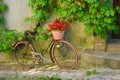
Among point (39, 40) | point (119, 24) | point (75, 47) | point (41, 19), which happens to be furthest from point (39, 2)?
point (119, 24)

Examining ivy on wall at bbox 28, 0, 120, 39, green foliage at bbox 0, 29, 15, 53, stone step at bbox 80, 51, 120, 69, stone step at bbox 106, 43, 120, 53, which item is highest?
ivy on wall at bbox 28, 0, 120, 39

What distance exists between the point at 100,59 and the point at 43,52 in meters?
1.52

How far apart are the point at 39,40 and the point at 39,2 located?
97 cm

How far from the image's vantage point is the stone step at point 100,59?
697 cm

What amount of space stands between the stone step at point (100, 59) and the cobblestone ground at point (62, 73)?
0.41 ft

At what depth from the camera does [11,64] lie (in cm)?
787

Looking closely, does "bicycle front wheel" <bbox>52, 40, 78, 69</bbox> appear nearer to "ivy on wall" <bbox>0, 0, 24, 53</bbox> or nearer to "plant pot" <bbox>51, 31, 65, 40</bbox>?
"plant pot" <bbox>51, 31, 65, 40</bbox>

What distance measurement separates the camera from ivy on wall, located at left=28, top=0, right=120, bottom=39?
698cm

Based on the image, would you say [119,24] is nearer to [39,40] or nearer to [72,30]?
[72,30]

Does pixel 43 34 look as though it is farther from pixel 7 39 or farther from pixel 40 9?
pixel 7 39

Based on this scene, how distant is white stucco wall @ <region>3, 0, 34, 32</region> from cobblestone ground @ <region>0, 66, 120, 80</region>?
1.18 meters

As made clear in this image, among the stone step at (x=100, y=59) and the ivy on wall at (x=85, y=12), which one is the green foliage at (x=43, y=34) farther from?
the stone step at (x=100, y=59)

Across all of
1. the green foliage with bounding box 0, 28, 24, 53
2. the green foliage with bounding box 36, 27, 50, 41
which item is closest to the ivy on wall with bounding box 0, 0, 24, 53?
the green foliage with bounding box 0, 28, 24, 53

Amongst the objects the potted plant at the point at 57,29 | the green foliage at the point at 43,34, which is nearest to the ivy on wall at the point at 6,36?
the green foliage at the point at 43,34
